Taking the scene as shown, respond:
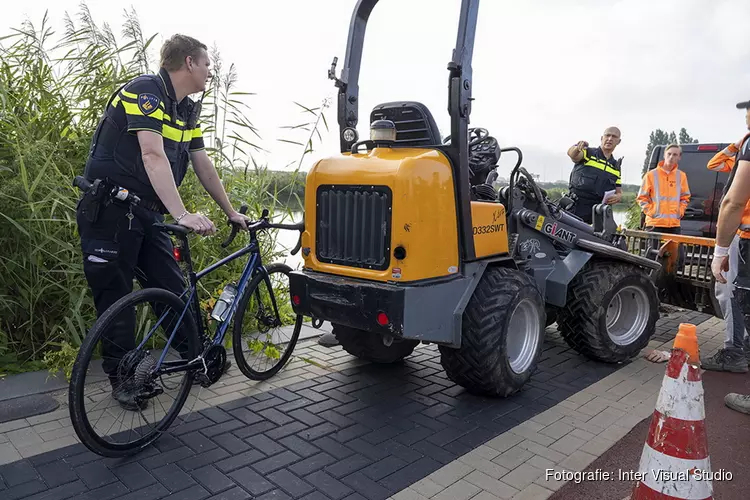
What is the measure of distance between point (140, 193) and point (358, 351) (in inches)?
→ 76.9

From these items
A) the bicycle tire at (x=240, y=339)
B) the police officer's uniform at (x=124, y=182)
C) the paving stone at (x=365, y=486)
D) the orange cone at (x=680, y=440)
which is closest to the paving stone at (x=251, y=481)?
the paving stone at (x=365, y=486)

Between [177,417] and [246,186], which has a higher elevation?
[246,186]

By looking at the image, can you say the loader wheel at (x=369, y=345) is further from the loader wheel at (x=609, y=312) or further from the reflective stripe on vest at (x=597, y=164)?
the reflective stripe on vest at (x=597, y=164)

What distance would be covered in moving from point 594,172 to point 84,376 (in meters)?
5.98

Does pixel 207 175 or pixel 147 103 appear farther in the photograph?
pixel 207 175

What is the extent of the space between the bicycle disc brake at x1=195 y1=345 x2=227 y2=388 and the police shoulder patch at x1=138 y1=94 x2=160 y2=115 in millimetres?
1443

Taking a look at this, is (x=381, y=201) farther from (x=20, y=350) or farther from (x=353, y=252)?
(x=20, y=350)

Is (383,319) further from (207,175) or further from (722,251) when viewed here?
(722,251)

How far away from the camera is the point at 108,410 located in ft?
10.9

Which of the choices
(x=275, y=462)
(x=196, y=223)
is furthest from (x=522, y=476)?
(x=196, y=223)

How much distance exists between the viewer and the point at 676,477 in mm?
2395

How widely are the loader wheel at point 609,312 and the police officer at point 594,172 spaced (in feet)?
6.62

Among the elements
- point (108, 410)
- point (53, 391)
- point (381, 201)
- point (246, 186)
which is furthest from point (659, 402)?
point (246, 186)

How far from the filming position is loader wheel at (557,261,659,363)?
464 centimetres
